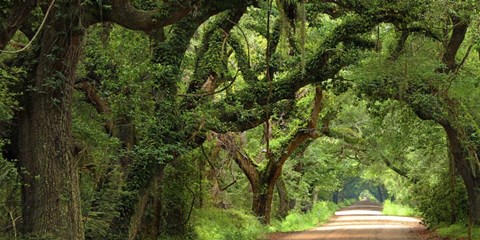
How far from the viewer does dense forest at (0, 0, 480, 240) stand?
9.22 m

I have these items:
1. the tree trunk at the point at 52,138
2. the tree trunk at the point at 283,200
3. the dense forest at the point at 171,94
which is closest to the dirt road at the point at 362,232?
the dense forest at the point at 171,94

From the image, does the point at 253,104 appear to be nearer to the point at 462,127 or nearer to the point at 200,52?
the point at 200,52

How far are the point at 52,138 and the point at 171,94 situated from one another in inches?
163

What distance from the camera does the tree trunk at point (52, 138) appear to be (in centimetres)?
902

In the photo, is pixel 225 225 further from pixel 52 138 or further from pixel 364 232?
pixel 52 138

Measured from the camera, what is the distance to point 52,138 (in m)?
9.16

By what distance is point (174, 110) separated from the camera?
42.7 feet

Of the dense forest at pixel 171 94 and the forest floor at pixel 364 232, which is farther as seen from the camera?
the forest floor at pixel 364 232

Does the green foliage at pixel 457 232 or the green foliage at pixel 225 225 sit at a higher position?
the green foliage at pixel 225 225

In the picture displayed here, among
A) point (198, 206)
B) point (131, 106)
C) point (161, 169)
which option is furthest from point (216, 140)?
point (131, 106)

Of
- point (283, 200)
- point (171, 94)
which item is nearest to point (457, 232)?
point (171, 94)

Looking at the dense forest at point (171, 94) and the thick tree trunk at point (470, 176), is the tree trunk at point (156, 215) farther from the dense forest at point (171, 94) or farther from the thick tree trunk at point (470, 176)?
the thick tree trunk at point (470, 176)

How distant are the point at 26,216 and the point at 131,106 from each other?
3.75 meters

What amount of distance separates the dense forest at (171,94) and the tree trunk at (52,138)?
0.08ft
